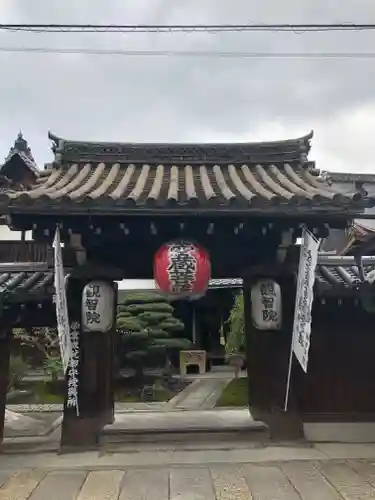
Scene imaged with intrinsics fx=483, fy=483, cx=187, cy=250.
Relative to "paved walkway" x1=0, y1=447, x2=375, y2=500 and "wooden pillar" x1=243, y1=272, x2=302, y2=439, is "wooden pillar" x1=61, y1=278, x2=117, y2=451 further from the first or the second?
"wooden pillar" x1=243, y1=272, x2=302, y2=439

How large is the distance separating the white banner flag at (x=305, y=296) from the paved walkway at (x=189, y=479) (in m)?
1.50

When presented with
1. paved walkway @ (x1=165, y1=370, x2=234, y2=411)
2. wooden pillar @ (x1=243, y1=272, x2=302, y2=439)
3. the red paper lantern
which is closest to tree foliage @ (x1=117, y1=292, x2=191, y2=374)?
paved walkway @ (x1=165, y1=370, x2=234, y2=411)

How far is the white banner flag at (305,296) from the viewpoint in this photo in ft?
24.1

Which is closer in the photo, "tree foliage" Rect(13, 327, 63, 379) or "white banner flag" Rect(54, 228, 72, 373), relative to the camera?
"white banner flag" Rect(54, 228, 72, 373)

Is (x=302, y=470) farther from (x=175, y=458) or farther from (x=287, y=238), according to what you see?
(x=287, y=238)

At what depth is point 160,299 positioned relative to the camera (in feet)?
67.2

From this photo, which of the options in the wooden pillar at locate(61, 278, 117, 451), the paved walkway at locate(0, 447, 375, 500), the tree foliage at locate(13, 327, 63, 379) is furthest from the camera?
the tree foliage at locate(13, 327, 63, 379)

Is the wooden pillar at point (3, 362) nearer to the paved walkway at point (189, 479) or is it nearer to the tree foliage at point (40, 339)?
the paved walkway at point (189, 479)

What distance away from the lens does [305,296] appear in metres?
7.55

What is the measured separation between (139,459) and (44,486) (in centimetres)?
158

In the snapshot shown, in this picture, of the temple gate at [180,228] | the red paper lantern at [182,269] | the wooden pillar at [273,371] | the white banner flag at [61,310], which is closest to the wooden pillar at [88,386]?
the temple gate at [180,228]

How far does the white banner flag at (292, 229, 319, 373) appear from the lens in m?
7.36

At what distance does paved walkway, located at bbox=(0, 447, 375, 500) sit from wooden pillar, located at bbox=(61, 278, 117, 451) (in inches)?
21.5

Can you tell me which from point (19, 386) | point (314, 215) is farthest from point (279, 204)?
point (19, 386)
